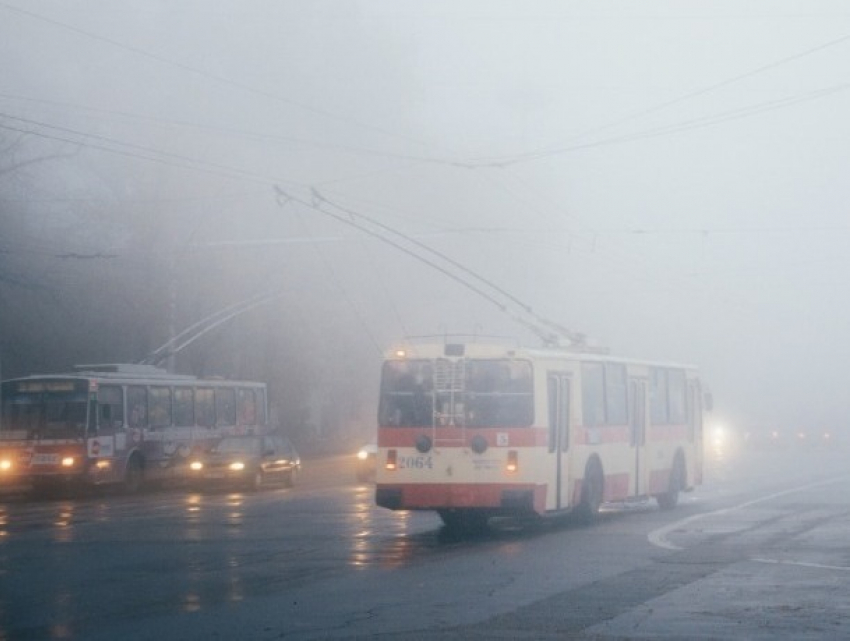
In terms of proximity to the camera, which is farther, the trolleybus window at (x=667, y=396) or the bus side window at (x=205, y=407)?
the bus side window at (x=205, y=407)

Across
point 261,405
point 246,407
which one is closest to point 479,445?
point 246,407

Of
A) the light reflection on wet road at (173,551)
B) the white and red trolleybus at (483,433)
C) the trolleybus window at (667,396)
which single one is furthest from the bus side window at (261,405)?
the white and red trolleybus at (483,433)

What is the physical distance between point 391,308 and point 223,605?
133ft

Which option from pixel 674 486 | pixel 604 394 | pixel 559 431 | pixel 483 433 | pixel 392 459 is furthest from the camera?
pixel 674 486

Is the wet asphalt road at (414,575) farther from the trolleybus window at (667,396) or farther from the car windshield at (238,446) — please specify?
the car windshield at (238,446)

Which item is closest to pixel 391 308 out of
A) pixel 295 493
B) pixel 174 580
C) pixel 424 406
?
pixel 295 493

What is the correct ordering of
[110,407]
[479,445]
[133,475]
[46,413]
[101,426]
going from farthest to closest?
[133,475], [110,407], [101,426], [46,413], [479,445]

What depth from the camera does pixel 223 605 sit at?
13258mm

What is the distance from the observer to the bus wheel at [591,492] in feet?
76.1

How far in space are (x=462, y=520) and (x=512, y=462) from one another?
1.71m

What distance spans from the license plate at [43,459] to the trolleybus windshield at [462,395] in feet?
48.4

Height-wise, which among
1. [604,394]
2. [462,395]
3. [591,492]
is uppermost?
[604,394]

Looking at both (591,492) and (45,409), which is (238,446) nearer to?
(45,409)

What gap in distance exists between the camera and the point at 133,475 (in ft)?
120
